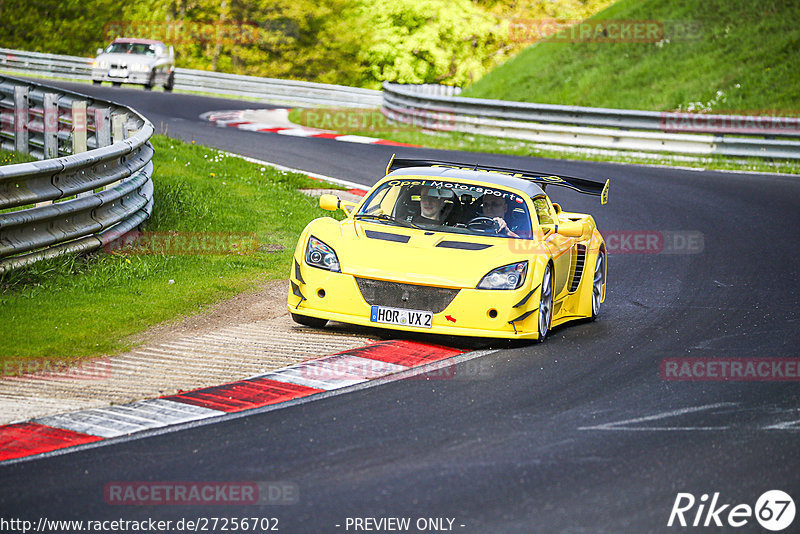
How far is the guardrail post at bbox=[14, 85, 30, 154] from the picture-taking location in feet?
53.3

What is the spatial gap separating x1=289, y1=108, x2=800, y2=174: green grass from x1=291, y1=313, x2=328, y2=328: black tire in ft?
49.2

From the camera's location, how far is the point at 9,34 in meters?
52.1

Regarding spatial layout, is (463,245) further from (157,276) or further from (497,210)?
(157,276)

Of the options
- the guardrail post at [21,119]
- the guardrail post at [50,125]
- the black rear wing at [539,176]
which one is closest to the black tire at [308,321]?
the black rear wing at [539,176]

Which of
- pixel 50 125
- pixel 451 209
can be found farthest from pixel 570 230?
pixel 50 125

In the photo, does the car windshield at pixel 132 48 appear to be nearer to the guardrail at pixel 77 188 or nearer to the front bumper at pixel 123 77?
the front bumper at pixel 123 77

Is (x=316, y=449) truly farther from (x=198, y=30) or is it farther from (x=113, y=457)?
(x=198, y=30)

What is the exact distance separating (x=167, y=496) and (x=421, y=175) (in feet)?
17.1

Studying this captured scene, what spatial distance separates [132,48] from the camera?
119 ft

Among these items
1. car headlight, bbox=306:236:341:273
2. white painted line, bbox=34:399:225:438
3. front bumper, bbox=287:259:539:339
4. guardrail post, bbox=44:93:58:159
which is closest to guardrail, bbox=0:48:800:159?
guardrail post, bbox=44:93:58:159

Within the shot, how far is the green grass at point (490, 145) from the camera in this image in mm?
22656

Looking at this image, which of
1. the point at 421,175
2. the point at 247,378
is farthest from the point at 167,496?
the point at 421,175

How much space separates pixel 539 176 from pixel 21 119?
9.19 m

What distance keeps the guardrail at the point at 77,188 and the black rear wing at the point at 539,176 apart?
2810 mm
